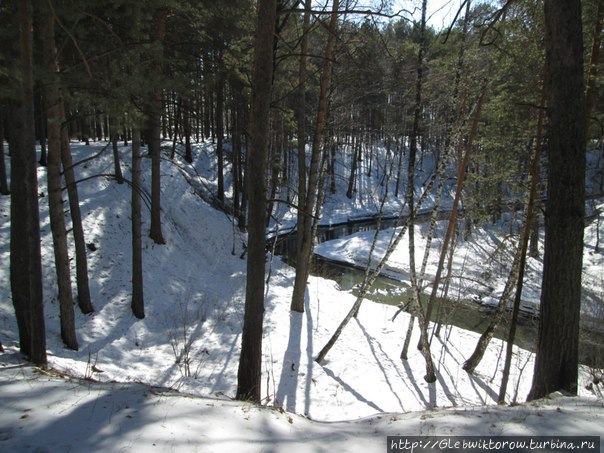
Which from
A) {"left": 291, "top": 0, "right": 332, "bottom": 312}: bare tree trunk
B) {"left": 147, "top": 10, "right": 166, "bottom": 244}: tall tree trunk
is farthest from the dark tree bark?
{"left": 291, "top": 0, "right": 332, "bottom": 312}: bare tree trunk

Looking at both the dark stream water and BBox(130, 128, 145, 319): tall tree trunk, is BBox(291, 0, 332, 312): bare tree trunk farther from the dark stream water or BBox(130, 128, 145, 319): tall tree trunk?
BBox(130, 128, 145, 319): tall tree trunk

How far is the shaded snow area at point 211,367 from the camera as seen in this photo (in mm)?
3082

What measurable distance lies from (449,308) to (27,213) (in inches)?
547

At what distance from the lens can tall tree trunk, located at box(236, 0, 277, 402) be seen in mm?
4699

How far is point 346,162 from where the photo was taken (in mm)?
39062

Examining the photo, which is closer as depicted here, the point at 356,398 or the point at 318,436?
the point at 318,436

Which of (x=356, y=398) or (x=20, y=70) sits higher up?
(x=20, y=70)

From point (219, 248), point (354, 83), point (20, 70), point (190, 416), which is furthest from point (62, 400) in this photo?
point (219, 248)

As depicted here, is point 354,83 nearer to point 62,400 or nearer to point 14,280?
point 14,280

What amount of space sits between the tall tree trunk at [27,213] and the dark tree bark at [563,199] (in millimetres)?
6301

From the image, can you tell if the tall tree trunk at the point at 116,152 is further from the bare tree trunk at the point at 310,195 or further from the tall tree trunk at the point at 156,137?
the bare tree trunk at the point at 310,195

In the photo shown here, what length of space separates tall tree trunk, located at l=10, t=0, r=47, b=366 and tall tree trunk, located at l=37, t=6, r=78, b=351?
46cm

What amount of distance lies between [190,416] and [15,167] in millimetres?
5388

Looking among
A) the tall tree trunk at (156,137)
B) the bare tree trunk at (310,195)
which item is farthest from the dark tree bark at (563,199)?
the bare tree trunk at (310,195)
